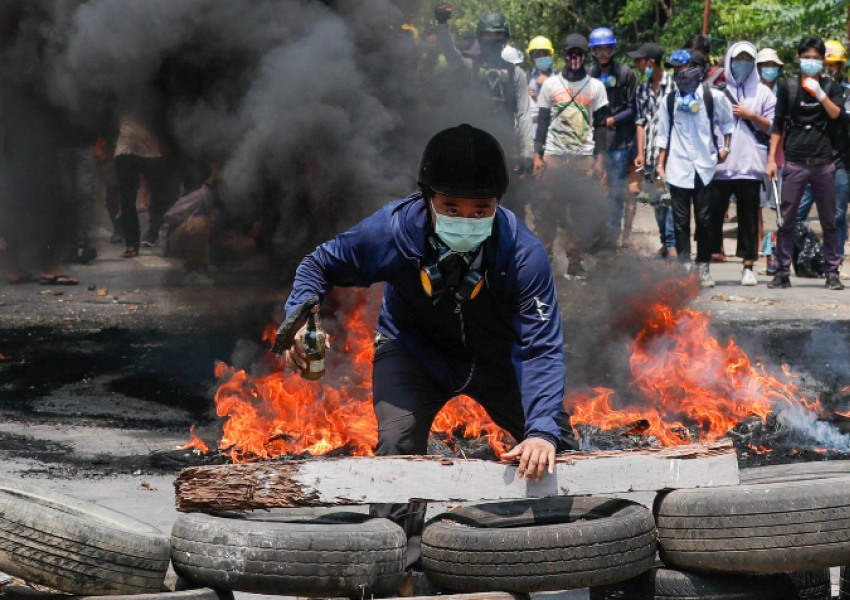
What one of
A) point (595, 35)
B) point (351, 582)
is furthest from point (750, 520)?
point (595, 35)

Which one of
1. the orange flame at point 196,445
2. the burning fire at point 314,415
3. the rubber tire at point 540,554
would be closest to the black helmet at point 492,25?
the burning fire at point 314,415

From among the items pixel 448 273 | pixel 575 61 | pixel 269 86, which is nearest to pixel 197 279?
pixel 269 86

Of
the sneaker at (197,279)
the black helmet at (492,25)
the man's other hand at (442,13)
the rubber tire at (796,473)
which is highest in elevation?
the man's other hand at (442,13)

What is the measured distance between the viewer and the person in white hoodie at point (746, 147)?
490 inches

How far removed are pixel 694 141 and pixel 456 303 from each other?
27.7 ft

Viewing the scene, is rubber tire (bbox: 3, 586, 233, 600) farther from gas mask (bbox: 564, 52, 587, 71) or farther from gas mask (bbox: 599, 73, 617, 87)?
gas mask (bbox: 599, 73, 617, 87)

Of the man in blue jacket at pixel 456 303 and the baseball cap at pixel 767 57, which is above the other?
the baseball cap at pixel 767 57

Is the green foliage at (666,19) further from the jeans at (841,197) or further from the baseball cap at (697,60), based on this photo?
the jeans at (841,197)

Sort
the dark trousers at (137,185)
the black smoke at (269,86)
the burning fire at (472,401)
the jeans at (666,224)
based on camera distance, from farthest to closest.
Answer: the jeans at (666,224) → the dark trousers at (137,185) → the black smoke at (269,86) → the burning fire at (472,401)

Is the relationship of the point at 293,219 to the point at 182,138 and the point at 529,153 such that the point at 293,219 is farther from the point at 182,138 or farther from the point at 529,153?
the point at 529,153

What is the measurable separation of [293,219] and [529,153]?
3.58m

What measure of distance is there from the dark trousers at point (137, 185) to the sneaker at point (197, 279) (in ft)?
2.16

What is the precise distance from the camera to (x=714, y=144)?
40.6 feet

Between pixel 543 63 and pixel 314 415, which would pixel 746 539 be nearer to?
pixel 314 415
